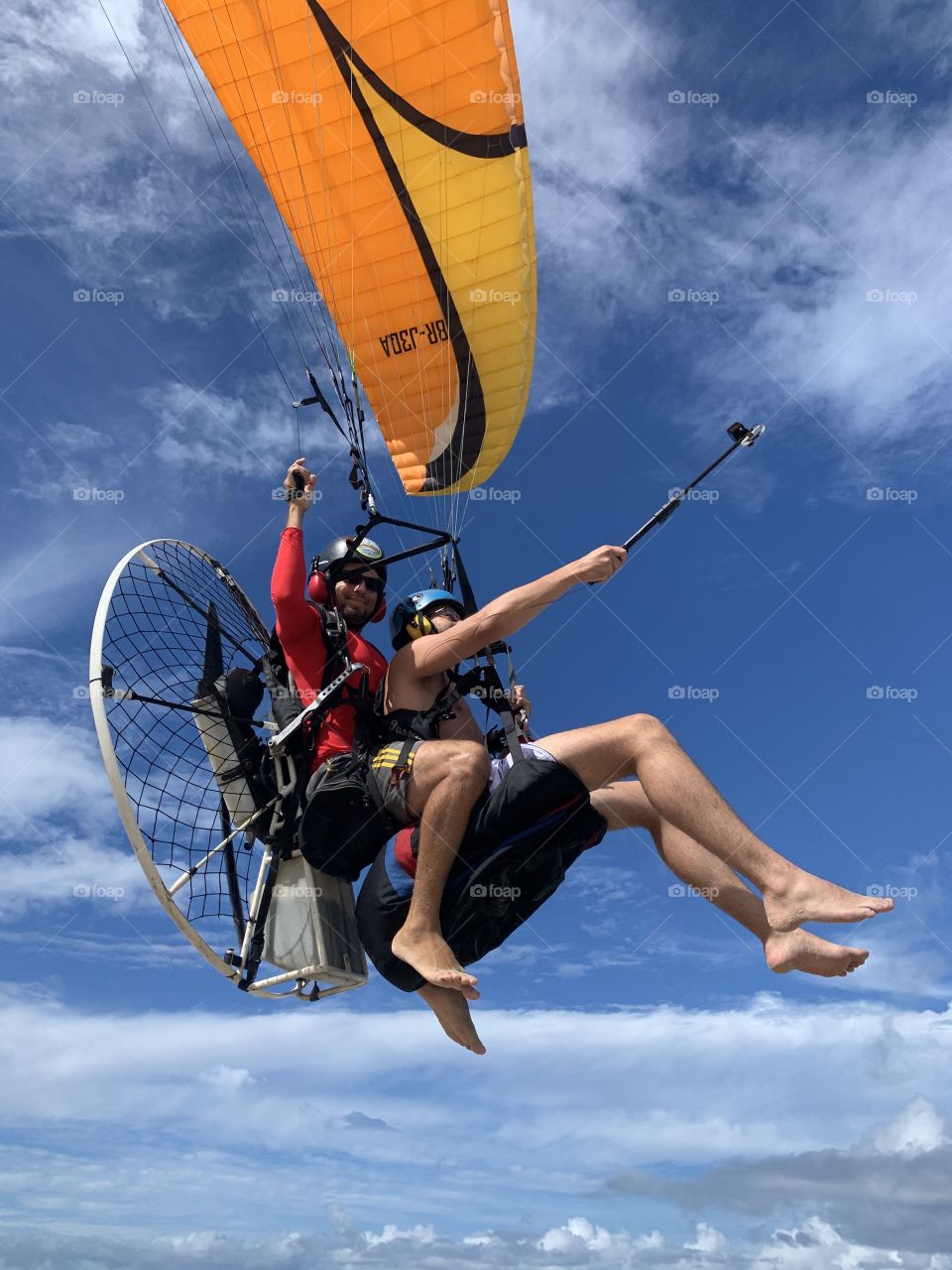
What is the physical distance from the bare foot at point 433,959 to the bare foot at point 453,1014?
0.12 metres

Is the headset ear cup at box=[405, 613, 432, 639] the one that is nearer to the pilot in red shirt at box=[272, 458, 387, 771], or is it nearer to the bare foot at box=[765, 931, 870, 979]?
the pilot in red shirt at box=[272, 458, 387, 771]

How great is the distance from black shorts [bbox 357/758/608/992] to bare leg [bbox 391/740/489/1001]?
0.09m

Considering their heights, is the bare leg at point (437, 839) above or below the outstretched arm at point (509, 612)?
below

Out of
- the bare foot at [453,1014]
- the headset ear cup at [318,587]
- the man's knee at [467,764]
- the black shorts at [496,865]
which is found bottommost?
the bare foot at [453,1014]

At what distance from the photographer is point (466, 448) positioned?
8922mm

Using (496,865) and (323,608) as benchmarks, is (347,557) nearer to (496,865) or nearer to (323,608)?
(323,608)


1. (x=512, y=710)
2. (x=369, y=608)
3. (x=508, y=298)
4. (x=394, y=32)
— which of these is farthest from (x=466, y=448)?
(x=512, y=710)

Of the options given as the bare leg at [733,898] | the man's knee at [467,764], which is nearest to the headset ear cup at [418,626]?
the man's knee at [467,764]

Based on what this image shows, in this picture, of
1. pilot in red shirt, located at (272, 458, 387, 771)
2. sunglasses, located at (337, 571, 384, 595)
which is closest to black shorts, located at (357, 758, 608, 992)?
pilot in red shirt, located at (272, 458, 387, 771)

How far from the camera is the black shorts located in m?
4.57

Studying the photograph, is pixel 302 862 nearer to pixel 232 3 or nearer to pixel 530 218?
pixel 530 218

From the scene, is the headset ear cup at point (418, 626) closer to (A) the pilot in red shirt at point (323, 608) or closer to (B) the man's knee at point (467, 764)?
(A) the pilot in red shirt at point (323, 608)

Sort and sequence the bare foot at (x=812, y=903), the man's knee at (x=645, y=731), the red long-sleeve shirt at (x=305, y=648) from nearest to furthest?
the bare foot at (x=812, y=903) → the man's knee at (x=645, y=731) → the red long-sleeve shirt at (x=305, y=648)

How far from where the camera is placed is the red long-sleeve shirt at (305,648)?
5207 millimetres
